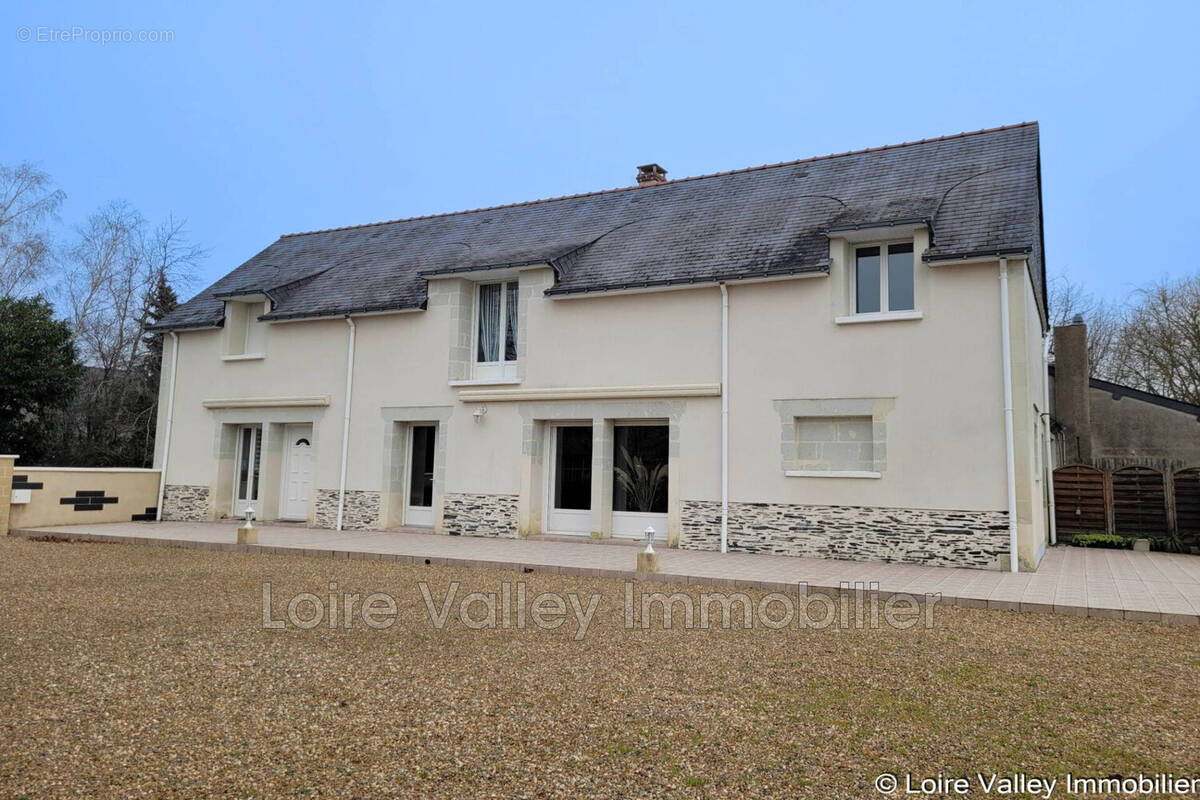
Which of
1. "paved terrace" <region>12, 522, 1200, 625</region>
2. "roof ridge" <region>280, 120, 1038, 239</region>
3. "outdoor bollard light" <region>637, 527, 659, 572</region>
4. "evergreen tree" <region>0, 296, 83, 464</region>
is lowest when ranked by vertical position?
"paved terrace" <region>12, 522, 1200, 625</region>

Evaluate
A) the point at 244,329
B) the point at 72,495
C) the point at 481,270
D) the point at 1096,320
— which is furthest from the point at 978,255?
the point at 1096,320

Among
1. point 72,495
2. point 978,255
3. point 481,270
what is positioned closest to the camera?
point 978,255

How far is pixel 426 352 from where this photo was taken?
560 inches

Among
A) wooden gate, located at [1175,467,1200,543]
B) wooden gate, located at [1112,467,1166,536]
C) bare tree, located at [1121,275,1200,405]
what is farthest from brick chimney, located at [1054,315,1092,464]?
bare tree, located at [1121,275,1200,405]

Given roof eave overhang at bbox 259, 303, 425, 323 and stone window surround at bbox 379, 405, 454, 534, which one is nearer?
stone window surround at bbox 379, 405, 454, 534

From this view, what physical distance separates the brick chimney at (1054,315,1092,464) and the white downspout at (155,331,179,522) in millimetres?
19253

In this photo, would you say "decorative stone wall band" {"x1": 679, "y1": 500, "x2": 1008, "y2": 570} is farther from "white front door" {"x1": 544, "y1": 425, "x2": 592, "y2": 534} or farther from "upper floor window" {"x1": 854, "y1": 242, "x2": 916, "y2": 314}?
"upper floor window" {"x1": 854, "y1": 242, "x2": 916, "y2": 314}

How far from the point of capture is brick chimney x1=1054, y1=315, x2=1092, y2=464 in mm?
17516

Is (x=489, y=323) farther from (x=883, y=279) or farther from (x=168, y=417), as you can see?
(x=168, y=417)

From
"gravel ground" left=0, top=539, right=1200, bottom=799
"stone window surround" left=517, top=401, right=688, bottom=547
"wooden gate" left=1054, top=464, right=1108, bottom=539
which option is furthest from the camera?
"wooden gate" left=1054, top=464, right=1108, bottom=539

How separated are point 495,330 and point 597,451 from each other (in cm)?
317

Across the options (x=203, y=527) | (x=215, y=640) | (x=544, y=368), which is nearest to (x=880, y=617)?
(x=215, y=640)

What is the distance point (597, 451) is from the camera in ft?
42.1

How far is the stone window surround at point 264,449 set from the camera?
15.3 metres
